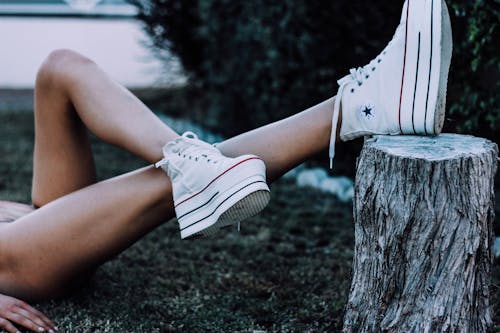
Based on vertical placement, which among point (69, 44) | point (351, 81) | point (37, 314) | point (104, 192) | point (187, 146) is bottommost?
point (69, 44)

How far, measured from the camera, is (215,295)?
7.42 feet

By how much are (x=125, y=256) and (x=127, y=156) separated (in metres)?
2.00

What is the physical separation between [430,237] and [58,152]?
3.87ft

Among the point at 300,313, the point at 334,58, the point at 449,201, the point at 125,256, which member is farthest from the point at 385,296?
the point at 334,58

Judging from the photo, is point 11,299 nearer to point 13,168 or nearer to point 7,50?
point 13,168

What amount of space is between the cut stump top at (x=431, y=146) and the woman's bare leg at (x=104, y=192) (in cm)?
20

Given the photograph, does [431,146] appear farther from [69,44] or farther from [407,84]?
[69,44]

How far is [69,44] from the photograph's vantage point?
8.73 metres

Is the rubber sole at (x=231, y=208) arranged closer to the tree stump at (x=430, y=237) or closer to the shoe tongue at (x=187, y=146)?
the shoe tongue at (x=187, y=146)

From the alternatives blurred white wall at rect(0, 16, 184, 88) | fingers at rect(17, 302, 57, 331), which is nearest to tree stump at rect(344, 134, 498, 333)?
fingers at rect(17, 302, 57, 331)

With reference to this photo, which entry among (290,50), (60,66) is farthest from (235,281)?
(290,50)

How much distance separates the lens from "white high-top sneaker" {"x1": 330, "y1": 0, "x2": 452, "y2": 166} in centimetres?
171

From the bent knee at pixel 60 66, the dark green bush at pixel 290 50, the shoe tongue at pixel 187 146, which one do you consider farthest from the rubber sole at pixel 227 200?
the dark green bush at pixel 290 50

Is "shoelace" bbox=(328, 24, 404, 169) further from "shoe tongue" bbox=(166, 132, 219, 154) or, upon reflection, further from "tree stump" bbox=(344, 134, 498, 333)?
"shoe tongue" bbox=(166, 132, 219, 154)
